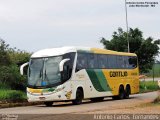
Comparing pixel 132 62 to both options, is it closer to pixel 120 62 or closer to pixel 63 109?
pixel 120 62

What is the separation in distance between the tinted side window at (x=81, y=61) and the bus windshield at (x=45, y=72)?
1584 mm

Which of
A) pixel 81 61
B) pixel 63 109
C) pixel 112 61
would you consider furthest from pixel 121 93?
pixel 63 109

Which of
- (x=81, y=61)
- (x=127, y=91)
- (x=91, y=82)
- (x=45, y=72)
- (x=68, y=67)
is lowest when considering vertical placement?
(x=127, y=91)

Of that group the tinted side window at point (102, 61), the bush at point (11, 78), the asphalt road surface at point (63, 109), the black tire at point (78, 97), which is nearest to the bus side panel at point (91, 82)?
the black tire at point (78, 97)

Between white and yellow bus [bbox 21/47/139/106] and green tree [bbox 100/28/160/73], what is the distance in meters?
21.1

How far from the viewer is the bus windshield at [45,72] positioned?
28.5 meters

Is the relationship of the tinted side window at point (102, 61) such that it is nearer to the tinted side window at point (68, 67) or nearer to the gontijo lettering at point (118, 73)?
the gontijo lettering at point (118, 73)

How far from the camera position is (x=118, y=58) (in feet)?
118

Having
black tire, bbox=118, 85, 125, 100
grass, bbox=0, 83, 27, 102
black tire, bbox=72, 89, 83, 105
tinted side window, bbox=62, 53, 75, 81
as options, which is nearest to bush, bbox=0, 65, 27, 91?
grass, bbox=0, 83, 27, 102

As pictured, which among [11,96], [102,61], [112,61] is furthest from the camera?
[112,61]

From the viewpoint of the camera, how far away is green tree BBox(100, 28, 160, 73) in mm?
55969

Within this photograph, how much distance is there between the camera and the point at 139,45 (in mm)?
56750

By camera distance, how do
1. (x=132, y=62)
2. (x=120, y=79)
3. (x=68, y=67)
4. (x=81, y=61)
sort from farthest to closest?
(x=132, y=62) → (x=120, y=79) → (x=81, y=61) → (x=68, y=67)

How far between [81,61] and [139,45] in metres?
27.1
